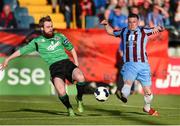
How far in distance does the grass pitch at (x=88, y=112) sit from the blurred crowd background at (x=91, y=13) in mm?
3528

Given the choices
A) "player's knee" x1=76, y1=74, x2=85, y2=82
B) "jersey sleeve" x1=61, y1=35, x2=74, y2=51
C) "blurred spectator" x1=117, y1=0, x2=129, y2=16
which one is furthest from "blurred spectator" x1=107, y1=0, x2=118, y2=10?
"player's knee" x1=76, y1=74, x2=85, y2=82

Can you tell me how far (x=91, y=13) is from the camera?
84.6 ft

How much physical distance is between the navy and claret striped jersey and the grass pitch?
3.76 feet

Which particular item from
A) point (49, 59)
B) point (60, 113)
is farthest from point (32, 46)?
point (60, 113)

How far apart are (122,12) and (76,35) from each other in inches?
86.0

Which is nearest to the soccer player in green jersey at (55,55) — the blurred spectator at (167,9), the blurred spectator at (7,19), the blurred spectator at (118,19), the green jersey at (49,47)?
the green jersey at (49,47)

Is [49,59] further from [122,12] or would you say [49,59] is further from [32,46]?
[122,12]

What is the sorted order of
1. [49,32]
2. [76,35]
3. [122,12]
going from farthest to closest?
[122,12]
[76,35]
[49,32]

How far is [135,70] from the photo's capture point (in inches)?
609

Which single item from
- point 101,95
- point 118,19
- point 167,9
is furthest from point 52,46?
point 167,9

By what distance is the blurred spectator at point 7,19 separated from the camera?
2376 centimetres

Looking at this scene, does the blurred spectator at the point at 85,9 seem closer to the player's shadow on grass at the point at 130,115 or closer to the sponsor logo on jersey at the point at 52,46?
the player's shadow on grass at the point at 130,115

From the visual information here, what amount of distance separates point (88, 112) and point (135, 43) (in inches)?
68.7

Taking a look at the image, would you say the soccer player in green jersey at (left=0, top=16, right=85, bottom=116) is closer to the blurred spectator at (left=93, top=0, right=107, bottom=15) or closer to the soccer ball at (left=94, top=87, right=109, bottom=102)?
the soccer ball at (left=94, top=87, right=109, bottom=102)
